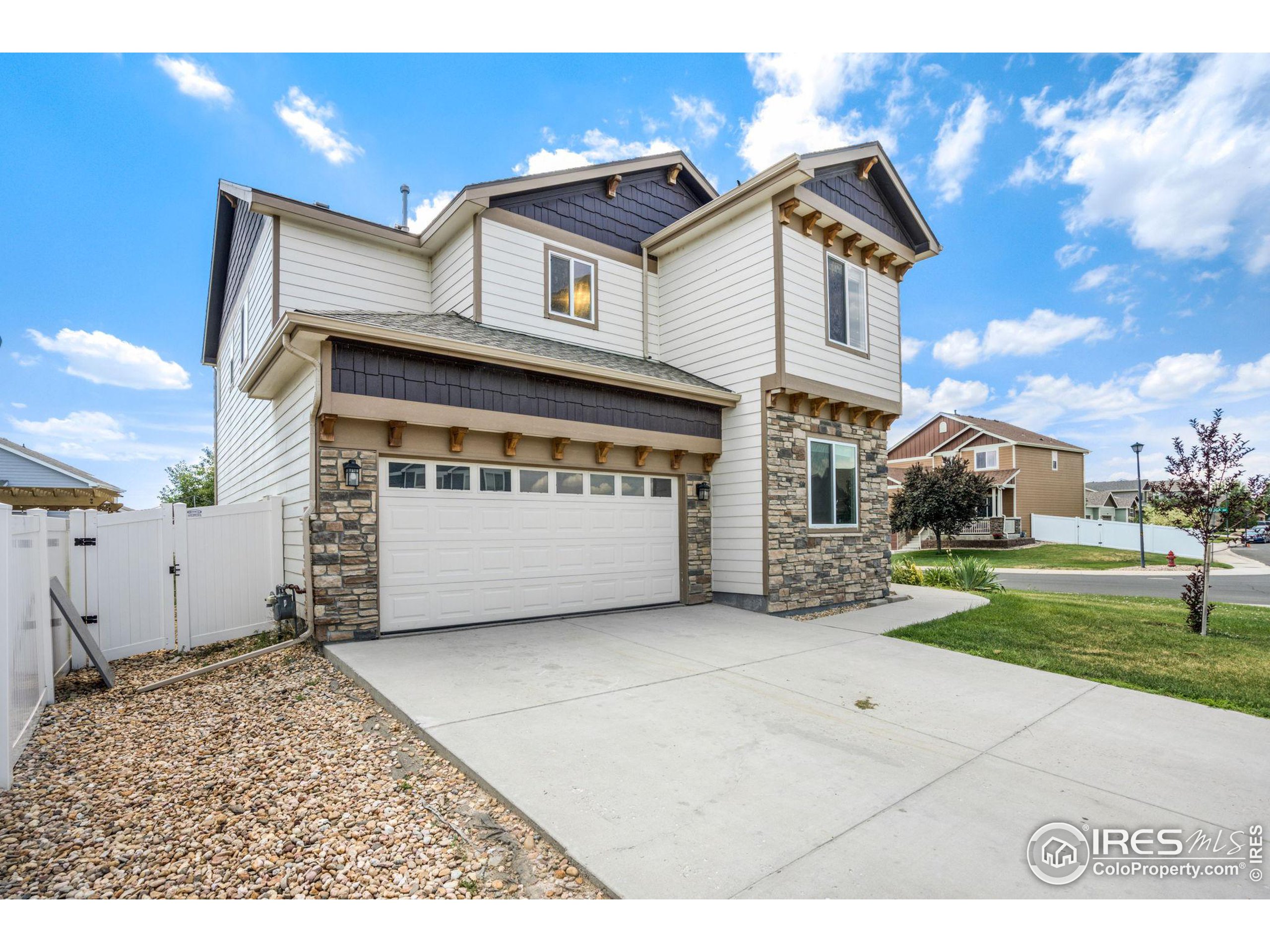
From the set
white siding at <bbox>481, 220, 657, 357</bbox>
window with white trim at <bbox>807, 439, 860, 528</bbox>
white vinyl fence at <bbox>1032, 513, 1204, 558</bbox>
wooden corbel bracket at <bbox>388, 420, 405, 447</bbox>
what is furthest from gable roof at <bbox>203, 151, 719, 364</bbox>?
white vinyl fence at <bbox>1032, 513, 1204, 558</bbox>

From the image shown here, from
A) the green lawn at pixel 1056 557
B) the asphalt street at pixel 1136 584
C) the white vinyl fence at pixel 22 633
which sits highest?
the white vinyl fence at pixel 22 633

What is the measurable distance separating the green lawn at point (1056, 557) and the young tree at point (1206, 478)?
45.7ft

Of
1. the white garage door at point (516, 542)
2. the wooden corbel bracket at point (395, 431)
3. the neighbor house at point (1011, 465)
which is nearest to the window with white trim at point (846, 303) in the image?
the white garage door at point (516, 542)

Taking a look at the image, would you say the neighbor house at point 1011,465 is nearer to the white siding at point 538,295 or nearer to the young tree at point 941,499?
the young tree at point 941,499

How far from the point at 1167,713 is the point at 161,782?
288 inches

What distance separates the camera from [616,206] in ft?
35.9

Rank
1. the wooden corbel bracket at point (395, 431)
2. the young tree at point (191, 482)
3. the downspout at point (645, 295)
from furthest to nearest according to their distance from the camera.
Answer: the young tree at point (191, 482), the downspout at point (645, 295), the wooden corbel bracket at point (395, 431)

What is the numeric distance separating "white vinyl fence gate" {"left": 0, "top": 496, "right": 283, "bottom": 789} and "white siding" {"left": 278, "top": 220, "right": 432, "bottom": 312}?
11.1 ft

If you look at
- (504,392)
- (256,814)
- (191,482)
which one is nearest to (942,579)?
(504,392)

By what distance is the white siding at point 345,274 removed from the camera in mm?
9133

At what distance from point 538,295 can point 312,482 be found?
4.84 m

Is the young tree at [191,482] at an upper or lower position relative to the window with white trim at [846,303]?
lower

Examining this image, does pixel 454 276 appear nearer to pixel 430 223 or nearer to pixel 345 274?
pixel 430 223

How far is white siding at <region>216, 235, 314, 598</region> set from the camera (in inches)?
286
